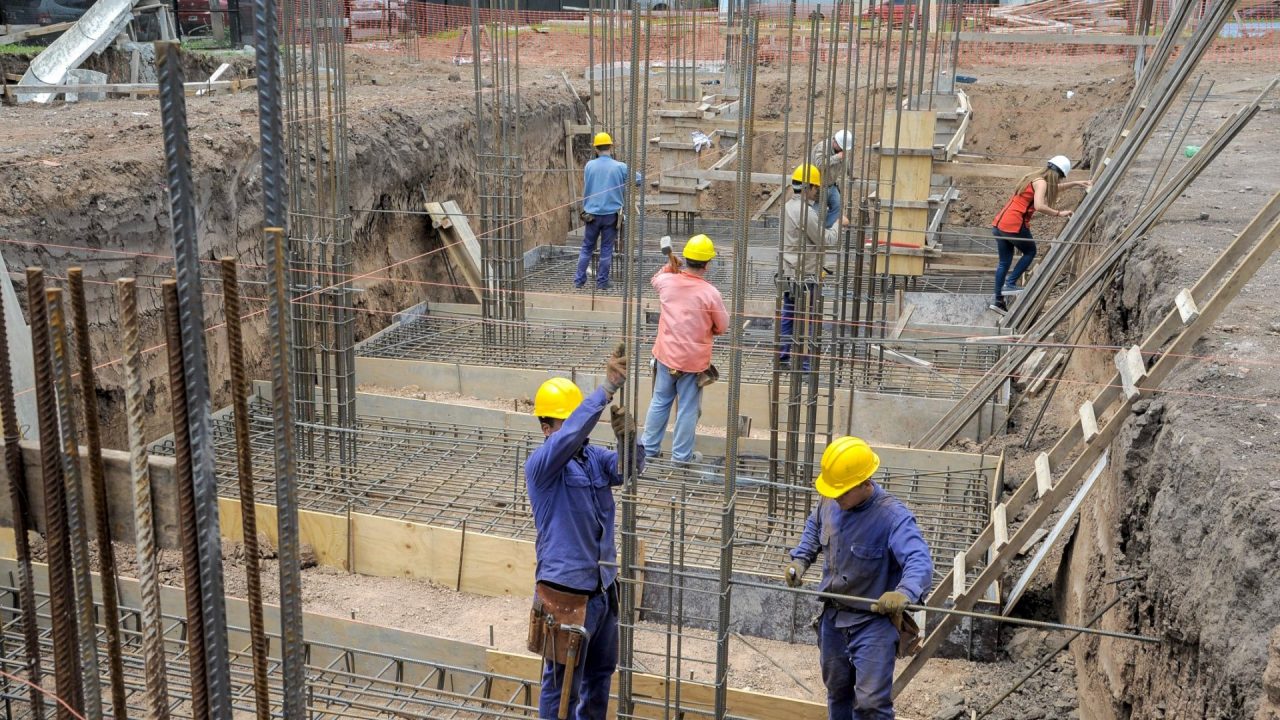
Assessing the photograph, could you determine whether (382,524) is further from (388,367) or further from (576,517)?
(388,367)

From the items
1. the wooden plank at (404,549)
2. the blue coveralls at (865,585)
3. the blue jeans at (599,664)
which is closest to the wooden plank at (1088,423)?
the blue coveralls at (865,585)

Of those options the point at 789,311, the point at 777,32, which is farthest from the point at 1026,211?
the point at 777,32

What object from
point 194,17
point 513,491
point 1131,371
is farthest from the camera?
point 194,17

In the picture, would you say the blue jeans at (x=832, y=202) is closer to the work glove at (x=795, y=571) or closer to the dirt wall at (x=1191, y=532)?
the dirt wall at (x=1191, y=532)

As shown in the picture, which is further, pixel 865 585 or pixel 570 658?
pixel 570 658

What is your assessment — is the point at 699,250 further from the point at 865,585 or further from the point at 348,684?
the point at 348,684

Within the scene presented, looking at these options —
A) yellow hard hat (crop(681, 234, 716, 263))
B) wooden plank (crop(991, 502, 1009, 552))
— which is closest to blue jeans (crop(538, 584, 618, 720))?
wooden plank (crop(991, 502, 1009, 552))

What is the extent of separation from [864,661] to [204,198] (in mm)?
6904

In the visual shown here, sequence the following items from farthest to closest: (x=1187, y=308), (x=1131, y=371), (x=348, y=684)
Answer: (x=348, y=684)
(x=1131, y=371)
(x=1187, y=308)

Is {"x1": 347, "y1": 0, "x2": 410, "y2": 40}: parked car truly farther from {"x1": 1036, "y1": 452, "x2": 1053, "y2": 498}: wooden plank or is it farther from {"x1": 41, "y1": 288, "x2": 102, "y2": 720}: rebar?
{"x1": 41, "y1": 288, "x2": 102, "y2": 720}: rebar

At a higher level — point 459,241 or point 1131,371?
point 1131,371

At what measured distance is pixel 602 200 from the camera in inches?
476

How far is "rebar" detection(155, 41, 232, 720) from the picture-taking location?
2.45m

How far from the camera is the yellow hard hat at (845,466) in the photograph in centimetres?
449
